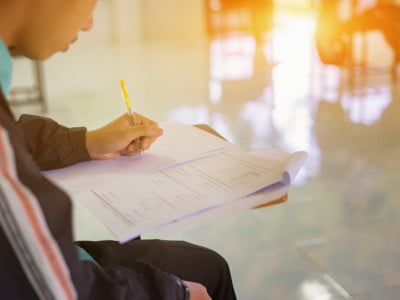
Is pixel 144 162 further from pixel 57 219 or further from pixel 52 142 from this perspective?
pixel 57 219

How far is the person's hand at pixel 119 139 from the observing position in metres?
0.89

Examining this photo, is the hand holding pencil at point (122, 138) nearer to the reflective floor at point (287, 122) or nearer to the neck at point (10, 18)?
the neck at point (10, 18)

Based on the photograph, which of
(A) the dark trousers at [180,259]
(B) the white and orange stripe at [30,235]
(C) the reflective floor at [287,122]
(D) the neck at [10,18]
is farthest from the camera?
(C) the reflective floor at [287,122]

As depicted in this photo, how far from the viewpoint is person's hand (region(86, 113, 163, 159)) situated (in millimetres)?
891

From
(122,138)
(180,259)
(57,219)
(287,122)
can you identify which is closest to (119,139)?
(122,138)

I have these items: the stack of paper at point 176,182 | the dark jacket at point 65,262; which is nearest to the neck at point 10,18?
the dark jacket at point 65,262

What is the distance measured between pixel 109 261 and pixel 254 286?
2.82 ft

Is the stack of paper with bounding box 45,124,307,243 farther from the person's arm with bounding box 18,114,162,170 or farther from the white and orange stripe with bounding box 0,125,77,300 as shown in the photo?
the white and orange stripe with bounding box 0,125,77,300

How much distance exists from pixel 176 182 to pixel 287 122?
2553 mm

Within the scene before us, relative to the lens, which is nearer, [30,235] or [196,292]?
[30,235]

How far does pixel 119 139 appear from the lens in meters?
0.89

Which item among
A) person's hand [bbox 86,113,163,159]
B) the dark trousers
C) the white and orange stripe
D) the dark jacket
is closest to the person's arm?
person's hand [bbox 86,113,163,159]

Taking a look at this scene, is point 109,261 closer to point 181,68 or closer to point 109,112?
point 109,112

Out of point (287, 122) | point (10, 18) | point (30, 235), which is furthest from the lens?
point (287, 122)
